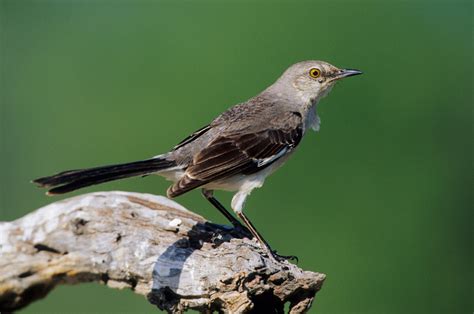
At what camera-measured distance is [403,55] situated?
16109 millimetres

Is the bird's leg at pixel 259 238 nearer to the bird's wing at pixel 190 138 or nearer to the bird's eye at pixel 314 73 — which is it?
the bird's wing at pixel 190 138

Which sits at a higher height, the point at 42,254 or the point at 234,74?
the point at 234,74

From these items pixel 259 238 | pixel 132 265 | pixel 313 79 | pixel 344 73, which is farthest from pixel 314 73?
pixel 132 265

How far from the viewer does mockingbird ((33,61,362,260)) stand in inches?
259

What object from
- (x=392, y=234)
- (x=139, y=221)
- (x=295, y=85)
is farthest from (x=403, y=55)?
(x=139, y=221)

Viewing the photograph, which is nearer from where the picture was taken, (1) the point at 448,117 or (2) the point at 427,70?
(1) the point at 448,117

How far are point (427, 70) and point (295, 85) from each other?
29.3 feet

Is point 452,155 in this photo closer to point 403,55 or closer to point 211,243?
point 403,55

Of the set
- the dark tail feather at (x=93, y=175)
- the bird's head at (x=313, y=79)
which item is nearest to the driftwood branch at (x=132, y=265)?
the dark tail feather at (x=93, y=175)

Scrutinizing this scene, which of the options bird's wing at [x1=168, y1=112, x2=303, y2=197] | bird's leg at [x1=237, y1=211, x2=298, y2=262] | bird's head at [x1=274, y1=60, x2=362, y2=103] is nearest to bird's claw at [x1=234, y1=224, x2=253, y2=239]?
bird's leg at [x1=237, y1=211, x2=298, y2=262]

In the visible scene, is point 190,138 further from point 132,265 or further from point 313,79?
point 132,265

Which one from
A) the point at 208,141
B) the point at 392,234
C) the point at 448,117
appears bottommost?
the point at 392,234

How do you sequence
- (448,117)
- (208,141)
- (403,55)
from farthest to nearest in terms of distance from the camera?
(403,55) → (448,117) → (208,141)

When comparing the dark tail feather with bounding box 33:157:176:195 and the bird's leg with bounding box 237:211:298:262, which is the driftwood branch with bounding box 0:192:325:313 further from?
the bird's leg with bounding box 237:211:298:262
